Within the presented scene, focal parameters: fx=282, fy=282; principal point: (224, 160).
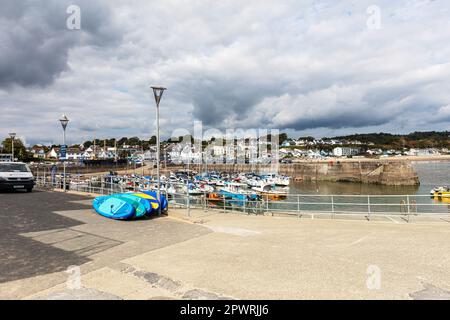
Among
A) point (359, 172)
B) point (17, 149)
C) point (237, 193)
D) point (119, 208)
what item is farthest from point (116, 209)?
point (17, 149)

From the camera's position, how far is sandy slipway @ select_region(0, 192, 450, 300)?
166 inches

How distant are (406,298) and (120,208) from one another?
333 inches

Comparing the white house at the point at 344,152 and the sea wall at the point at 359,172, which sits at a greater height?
the white house at the point at 344,152

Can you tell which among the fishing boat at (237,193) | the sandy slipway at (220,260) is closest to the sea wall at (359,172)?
the fishing boat at (237,193)

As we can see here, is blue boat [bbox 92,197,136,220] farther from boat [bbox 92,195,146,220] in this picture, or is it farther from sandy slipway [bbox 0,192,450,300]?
sandy slipway [bbox 0,192,450,300]

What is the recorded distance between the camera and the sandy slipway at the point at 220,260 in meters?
4.21

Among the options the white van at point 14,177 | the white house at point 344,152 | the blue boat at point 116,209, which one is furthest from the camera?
the white house at point 344,152

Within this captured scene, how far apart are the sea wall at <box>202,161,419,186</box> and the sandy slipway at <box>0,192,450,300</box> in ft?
208

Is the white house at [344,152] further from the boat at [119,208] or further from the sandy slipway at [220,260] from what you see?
the boat at [119,208]

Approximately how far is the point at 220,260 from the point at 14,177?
16526mm

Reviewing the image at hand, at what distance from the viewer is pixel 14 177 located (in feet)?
54.4

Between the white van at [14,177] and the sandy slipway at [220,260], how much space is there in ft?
29.5
